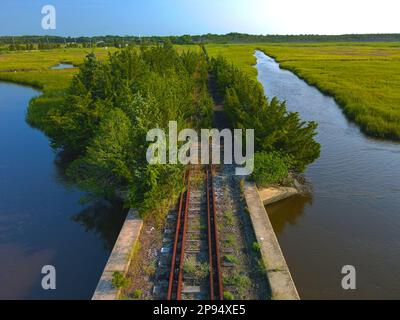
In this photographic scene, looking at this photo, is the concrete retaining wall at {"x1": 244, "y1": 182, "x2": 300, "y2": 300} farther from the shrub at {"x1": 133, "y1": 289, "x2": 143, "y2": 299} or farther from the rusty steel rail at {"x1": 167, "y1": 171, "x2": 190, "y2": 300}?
the shrub at {"x1": 133, "y1": 289, "x2": 143, "y2": 299}

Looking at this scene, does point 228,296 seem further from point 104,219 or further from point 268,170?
point 104,219

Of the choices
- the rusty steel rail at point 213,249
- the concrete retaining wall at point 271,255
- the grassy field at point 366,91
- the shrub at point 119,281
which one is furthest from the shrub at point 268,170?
the grassy field at point 366,91

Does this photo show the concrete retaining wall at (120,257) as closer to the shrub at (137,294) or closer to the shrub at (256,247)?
the shrub at (137,294)

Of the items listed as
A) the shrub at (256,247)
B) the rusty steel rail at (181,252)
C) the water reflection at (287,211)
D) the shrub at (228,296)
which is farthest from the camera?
the water reflection at (287,211)

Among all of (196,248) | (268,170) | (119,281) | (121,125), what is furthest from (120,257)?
(268,170)

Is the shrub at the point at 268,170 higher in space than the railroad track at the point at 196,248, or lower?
higher

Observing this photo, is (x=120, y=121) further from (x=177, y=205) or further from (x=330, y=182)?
(x=330, y=182)

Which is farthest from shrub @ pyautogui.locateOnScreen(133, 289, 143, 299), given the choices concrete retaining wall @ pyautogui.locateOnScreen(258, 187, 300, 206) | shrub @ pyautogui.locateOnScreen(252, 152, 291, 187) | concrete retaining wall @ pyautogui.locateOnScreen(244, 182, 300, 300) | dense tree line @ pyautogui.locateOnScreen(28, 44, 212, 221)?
shrub @ pyautogui.locateOnScreen(252, 152, 291, 187)
